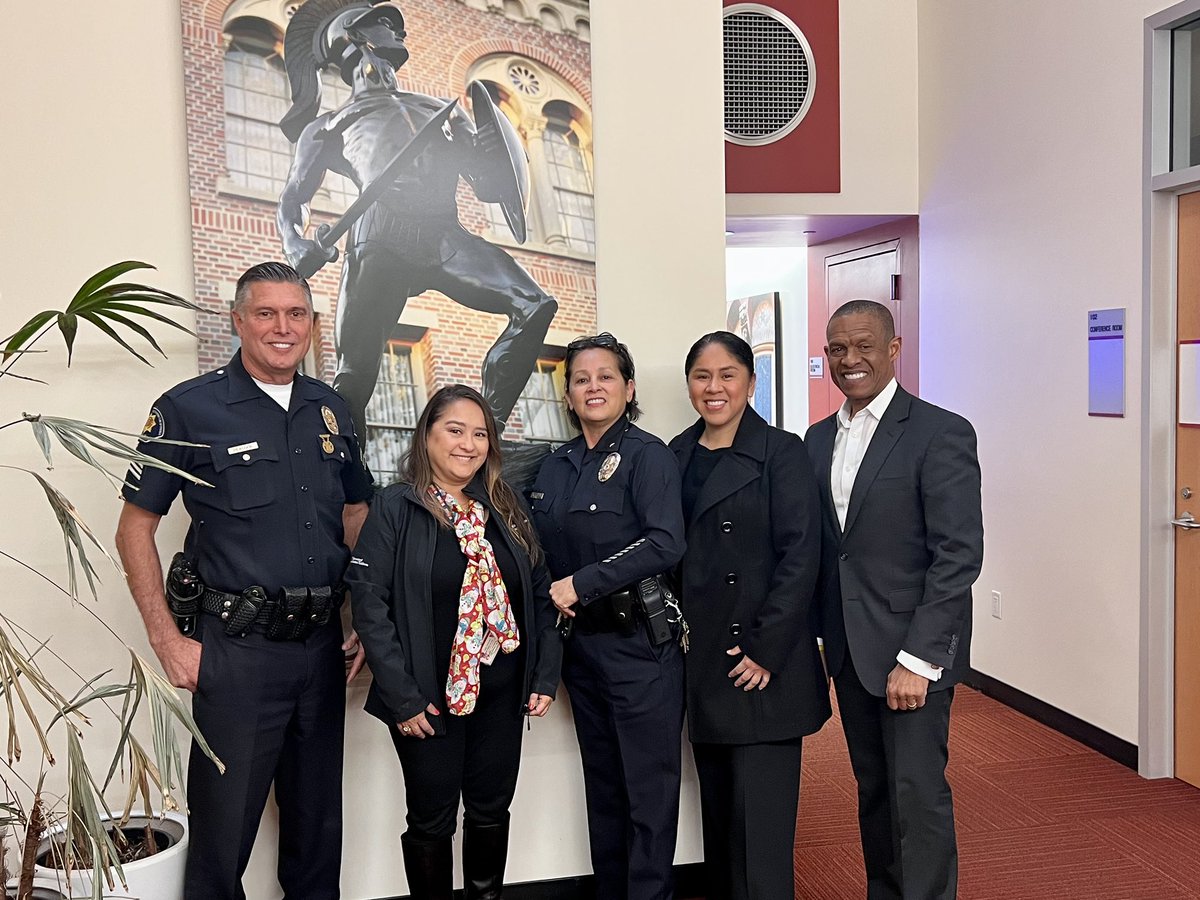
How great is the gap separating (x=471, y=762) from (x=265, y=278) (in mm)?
1275

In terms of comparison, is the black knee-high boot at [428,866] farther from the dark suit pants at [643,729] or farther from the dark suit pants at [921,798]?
the dark suit pants at [921,798]

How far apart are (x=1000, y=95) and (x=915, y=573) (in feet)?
10.3

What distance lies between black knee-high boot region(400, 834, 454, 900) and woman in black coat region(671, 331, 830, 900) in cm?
70

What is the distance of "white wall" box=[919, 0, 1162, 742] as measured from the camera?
4023 mm

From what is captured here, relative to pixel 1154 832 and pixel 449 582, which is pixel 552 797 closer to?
pixel 449 582

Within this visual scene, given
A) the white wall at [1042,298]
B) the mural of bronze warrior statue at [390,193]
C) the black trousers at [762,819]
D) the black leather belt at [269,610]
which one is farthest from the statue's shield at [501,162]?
the white wall at [1042,298]

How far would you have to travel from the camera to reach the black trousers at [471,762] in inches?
99.2

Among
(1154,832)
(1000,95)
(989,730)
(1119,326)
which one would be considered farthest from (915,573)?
(1000,95)

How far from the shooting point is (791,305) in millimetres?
7055

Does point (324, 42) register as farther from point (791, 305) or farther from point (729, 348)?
point (791, 305)

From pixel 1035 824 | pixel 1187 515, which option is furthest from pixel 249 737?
pixel 1187 515

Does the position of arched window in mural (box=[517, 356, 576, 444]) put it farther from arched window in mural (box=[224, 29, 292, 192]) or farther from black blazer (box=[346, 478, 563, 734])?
arched window in mural (box=[224, 29, 292, 192])

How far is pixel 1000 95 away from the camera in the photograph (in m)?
4.77

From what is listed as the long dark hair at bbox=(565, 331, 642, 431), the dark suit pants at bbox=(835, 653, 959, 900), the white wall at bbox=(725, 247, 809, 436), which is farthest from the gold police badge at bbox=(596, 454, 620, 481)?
the white wall at bbox=(725, 247, 809, 436)
